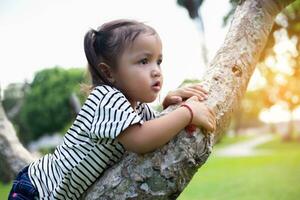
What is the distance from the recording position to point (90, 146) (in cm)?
123

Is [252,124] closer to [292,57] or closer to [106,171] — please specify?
[292,57]

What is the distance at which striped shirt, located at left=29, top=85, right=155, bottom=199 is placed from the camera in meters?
1.14

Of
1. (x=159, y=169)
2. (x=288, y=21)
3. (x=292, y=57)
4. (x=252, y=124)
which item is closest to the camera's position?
(x=159, y=169)

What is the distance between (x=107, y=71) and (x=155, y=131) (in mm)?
285

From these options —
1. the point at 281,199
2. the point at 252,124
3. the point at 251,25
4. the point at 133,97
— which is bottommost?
the point at 252,124

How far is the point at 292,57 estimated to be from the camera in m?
8.76

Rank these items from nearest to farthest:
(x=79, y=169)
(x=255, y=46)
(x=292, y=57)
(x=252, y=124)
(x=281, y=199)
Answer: (x=79, y=169)
(x=255, y=46)
(x=281, y=199)
(x=292, y=57)
(x=252, y=124)

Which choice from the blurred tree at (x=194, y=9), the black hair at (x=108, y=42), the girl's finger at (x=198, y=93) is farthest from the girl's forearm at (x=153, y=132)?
the blurred tree at (x=194, y=9)

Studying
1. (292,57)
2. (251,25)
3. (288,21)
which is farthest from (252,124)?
(251,25)

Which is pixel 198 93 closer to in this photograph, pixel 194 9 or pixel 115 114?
A: pixel 115 114

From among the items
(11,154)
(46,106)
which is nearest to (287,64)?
(11,154)

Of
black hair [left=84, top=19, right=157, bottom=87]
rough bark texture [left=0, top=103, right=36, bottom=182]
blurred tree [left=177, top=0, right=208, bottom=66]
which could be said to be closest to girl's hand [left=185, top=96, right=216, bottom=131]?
black hair [left=84, top=19, right=157, bottom=87]

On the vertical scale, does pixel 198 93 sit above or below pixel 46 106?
above

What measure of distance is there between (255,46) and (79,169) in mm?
842
